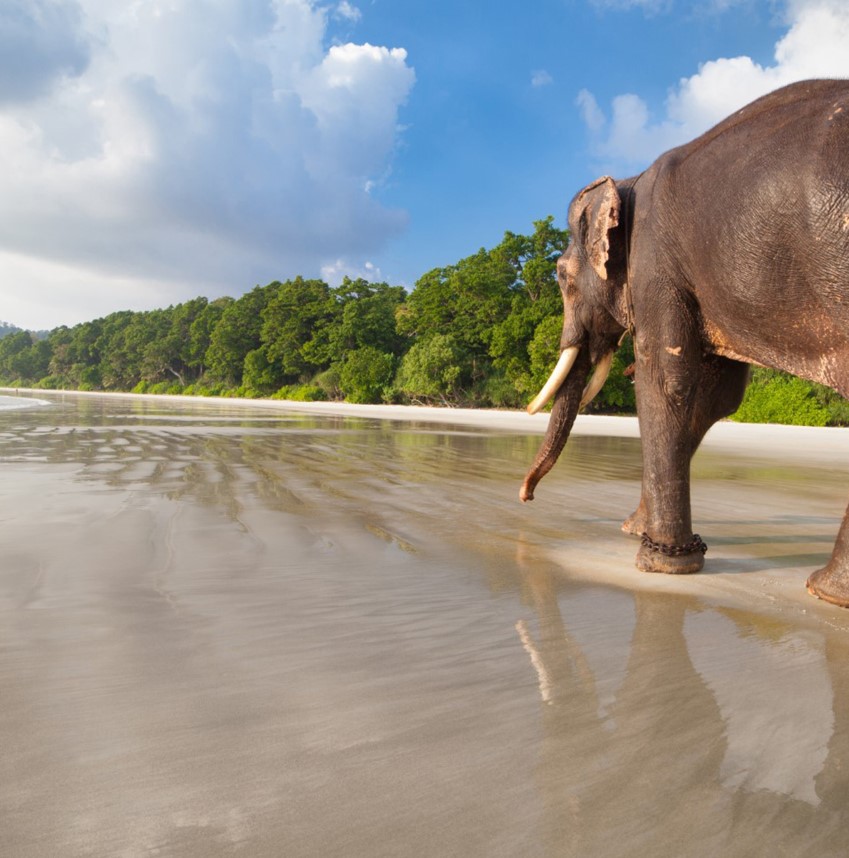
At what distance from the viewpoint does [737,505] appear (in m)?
6.51

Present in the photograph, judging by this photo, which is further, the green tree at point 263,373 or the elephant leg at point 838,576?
the green tree at point 263,373

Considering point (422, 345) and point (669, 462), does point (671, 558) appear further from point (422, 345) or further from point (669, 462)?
point (422, 345)

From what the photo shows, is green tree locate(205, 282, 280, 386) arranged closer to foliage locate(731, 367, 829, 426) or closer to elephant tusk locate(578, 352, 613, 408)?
foliage locate(731, 367, 829, 426)

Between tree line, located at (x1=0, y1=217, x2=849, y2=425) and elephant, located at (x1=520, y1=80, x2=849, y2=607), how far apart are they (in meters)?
16.5

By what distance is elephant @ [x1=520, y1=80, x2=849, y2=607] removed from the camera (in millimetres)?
3180

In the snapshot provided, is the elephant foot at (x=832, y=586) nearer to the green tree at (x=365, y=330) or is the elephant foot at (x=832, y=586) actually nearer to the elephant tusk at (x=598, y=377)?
the elephant tusk at (x=598, y=377)

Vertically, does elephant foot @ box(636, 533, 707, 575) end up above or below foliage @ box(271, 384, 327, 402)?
below

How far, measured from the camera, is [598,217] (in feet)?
13.9

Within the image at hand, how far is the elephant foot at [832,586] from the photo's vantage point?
3.21 metres

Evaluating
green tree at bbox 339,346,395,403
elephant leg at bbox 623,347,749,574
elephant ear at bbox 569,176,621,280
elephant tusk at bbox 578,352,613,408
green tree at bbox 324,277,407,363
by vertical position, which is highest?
green tree at bbox 324,277,407,363

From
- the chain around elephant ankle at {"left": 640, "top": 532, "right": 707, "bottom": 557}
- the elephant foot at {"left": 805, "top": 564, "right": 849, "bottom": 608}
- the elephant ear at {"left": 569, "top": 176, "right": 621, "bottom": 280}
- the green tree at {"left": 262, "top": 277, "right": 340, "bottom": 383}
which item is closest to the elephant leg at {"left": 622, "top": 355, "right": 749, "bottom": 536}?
the chain around elephant ankle at {"left": 640, "top": 532, "right": 707, "bottom": 557}

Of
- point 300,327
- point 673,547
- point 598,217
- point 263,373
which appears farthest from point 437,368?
point 673,547

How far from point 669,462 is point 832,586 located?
102 centimetres

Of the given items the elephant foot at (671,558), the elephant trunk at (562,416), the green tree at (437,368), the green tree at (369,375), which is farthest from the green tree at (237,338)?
the elephant foot at (671,558)
